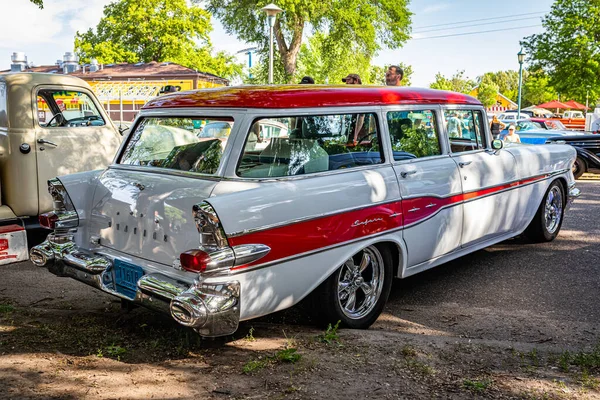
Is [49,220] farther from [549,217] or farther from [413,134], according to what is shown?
[549,217]

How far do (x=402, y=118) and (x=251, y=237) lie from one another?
1975 millimetres

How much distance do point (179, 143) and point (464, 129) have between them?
2.77m

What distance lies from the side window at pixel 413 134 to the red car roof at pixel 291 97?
0.12 metres

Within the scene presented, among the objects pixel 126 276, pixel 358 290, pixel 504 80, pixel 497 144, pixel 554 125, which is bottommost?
pixel 358 290

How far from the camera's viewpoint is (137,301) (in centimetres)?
386

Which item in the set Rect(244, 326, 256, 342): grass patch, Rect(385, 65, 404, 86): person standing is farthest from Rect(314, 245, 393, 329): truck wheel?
Rect(385, 65, 404, 86): person standing

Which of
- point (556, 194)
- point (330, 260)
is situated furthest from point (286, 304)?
point (556, 194)

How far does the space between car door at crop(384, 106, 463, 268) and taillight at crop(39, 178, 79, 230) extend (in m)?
2.44

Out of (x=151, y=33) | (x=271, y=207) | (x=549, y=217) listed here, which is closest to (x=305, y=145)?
(x=271, y=207)

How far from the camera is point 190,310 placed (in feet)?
11.3

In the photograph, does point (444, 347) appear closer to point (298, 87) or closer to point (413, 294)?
point (413, 294)

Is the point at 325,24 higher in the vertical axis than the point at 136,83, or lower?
higher

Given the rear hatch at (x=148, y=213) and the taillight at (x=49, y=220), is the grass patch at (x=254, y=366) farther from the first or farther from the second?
the taillight at (x=49, y=220)

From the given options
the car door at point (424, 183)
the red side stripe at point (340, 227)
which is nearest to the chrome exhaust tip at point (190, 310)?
the red side stripe at point (340, 227)
